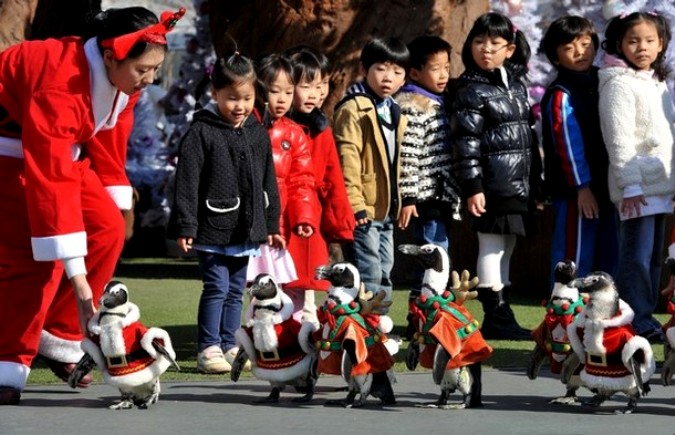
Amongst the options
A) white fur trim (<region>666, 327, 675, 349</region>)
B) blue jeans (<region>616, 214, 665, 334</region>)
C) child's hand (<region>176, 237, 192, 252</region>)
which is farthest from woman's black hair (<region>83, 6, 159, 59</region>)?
blue jeans (<region>616, 214, 665, 334</region>)

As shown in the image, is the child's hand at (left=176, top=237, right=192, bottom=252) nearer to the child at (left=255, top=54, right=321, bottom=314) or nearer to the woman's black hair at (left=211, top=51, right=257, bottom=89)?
the child at (left=255, top=54, right=321, bottom=314)

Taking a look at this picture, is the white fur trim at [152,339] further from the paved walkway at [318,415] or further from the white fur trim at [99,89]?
the white fur trim at [99,89]

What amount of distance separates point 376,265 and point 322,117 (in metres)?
0.93

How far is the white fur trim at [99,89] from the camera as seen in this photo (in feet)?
20.3

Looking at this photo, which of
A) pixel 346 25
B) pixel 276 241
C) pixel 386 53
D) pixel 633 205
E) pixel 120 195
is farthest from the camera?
pixel 346 25

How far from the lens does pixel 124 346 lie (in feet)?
19.5

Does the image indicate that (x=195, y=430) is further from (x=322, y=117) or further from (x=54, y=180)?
(x=322, y=117)

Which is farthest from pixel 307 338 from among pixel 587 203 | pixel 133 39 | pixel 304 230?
pixel 587 203

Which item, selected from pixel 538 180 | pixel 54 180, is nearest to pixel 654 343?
pixel 538 180

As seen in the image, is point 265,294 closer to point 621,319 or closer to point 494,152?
point 621,319

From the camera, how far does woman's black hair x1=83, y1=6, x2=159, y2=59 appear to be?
6.14m

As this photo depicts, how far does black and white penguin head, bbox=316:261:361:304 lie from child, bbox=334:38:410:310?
2.04 metres

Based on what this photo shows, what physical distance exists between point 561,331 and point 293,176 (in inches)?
81.3

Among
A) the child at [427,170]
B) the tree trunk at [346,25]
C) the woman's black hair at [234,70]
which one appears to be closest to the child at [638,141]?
the child at [427,170]
